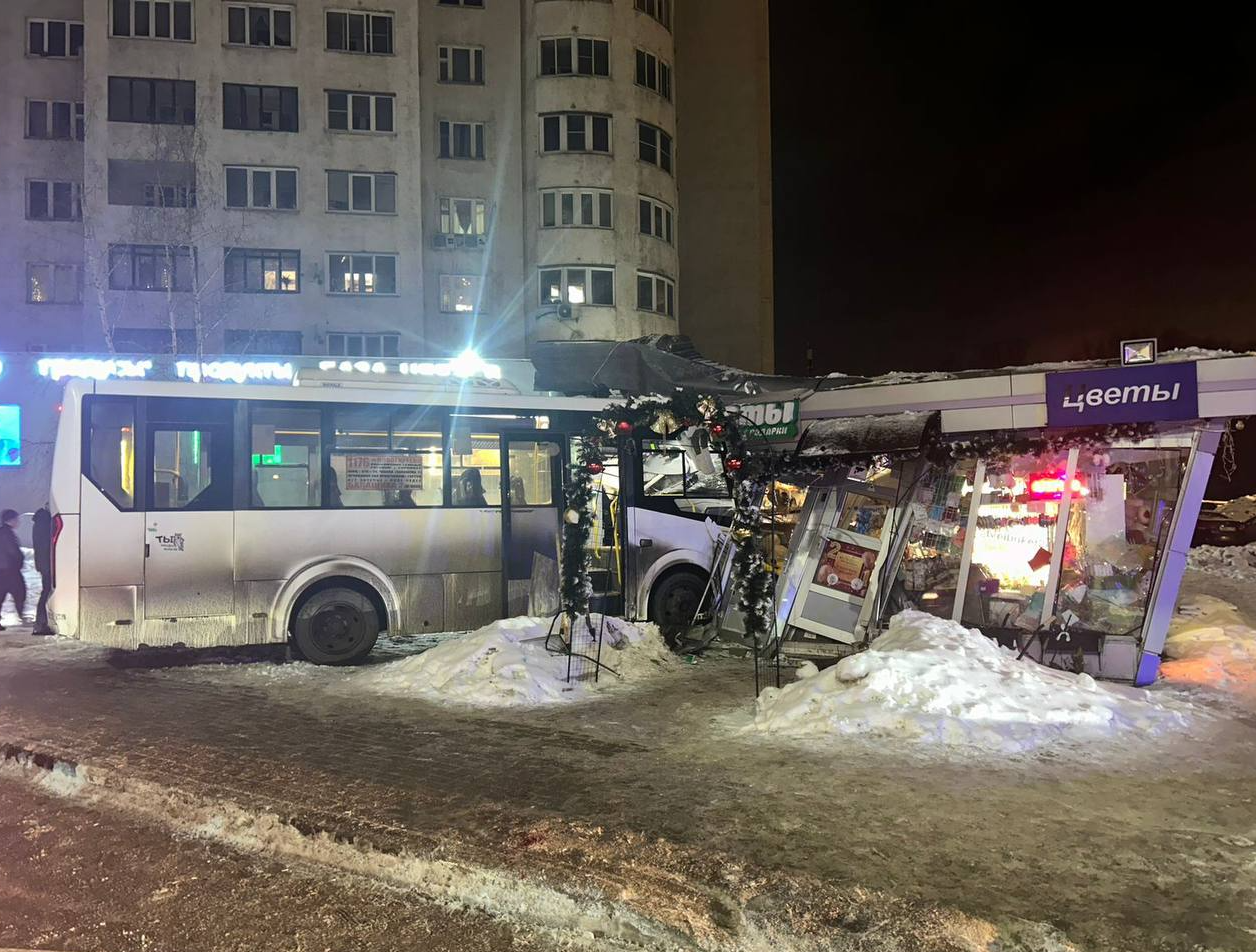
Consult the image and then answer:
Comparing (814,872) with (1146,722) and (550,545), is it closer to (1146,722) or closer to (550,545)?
(1146,722)

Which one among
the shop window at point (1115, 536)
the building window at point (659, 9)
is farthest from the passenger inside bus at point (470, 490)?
the building window at point (659, 9)

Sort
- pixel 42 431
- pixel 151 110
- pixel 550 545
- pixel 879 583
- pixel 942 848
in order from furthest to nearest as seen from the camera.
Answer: pixel 151 110 < pixel 42 431 < pixel 550 545 < pixel 879 583 < pixel 942 848

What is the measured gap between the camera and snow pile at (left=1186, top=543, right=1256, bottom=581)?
750 inches

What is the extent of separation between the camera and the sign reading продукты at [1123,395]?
8.62 meters

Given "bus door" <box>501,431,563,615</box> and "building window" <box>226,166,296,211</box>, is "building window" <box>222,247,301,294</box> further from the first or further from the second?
"bus door" <box>501,431,563,615</box>

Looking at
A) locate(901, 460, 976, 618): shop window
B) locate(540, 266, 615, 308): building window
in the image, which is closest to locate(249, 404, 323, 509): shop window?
locate(901, 460, 976, 618): shop window

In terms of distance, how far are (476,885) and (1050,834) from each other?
3298mm

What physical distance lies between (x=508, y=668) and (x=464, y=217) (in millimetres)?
26042

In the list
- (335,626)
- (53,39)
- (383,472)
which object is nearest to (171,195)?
(53,39)

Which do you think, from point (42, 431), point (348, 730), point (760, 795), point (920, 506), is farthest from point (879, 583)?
point (42, 431)

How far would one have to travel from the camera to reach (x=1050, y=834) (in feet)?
16.6

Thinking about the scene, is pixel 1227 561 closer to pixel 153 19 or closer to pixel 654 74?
pixel 654 74

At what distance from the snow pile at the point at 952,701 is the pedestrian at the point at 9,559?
471 inches

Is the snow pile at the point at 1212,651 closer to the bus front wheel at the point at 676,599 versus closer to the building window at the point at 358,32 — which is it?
the bus front wheel at the point at 676,599
